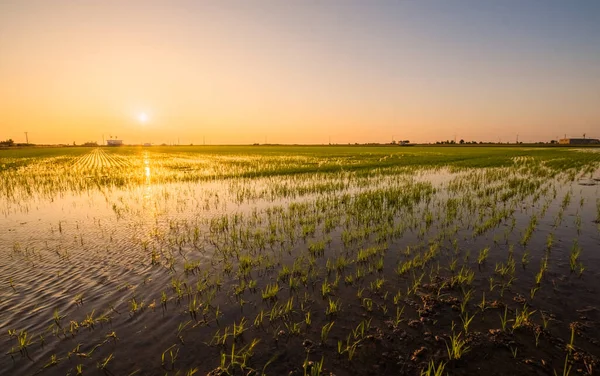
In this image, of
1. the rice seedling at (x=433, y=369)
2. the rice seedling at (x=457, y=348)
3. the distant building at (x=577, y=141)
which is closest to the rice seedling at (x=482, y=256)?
the rice seedling at (x=457, y=348)

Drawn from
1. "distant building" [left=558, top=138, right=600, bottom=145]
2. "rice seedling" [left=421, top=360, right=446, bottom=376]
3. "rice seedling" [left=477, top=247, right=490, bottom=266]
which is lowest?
"rice seedling" [left=421, top=360, right=446, bottom=376]

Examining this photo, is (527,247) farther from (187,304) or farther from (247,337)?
(187,304)

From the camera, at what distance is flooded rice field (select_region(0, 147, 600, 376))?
144 inches

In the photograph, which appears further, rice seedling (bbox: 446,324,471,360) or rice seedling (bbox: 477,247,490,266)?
rice seedling (bbox: 477,247,490,266)

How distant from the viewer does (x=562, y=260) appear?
6.37 metres

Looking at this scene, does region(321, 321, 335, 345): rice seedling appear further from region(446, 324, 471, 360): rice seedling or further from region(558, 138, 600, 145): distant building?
region(558, 138, 600, 145): distant building

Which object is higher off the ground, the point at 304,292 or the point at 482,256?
the point at 482,256

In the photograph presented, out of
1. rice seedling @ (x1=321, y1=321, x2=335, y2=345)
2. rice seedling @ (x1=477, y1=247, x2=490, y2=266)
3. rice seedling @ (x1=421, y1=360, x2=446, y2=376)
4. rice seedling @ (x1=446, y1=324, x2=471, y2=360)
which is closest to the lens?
rice seedling @ (x1=421, y1=360, x2=446, y2=376)

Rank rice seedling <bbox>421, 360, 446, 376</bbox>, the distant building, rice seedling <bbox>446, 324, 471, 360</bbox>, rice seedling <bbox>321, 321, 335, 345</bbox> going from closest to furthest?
rice seedling <bbox>421, 360, 446, 376</bbox>, rice seedling <bbox>446, 324, 471, 360</bbox>, rice seedling <bbox>321, 321, 335, 345</bbox>, the distant building

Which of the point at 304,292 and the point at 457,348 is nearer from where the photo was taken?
the point at 457,348

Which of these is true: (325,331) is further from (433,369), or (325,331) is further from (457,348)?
(457,348)

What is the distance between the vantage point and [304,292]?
17.2 feet

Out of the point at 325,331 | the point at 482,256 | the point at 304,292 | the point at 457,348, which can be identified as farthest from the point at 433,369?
the point at 482,256

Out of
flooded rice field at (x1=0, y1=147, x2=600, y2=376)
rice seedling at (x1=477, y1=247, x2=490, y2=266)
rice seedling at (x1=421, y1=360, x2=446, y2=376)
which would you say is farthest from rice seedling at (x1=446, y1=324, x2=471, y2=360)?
rice seedling at (x1=477, y1=247, x2=490, y2=266)
